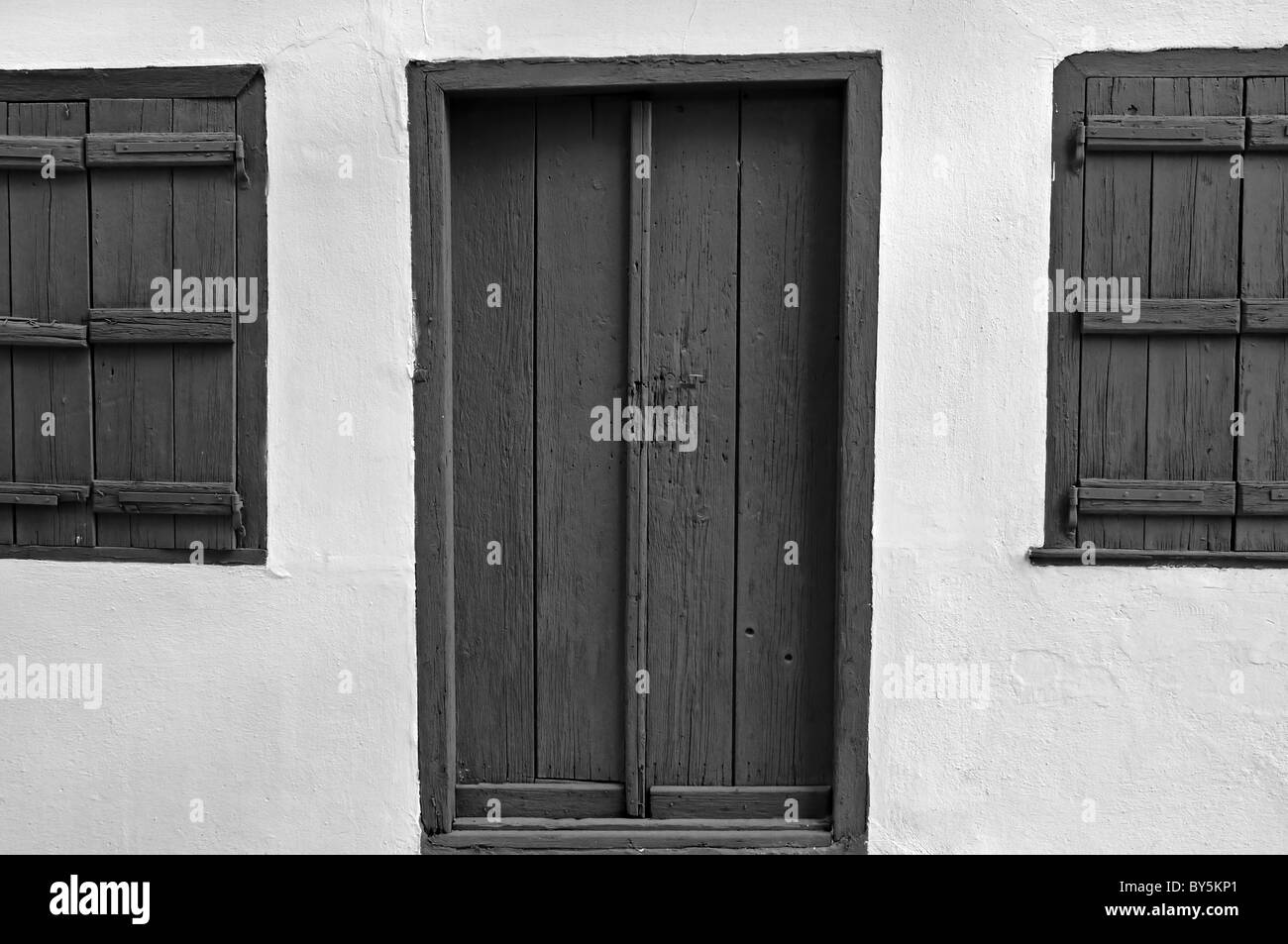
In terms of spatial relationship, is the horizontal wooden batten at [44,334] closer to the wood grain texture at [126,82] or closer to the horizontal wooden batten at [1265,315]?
the wood grain texture at [126,82]

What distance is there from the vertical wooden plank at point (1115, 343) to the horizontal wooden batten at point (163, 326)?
2430 mm

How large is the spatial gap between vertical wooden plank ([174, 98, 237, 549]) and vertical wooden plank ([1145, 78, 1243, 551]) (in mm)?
2681

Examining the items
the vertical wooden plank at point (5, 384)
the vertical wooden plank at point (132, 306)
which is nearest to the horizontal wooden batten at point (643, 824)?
the vertical wooden plank at point (132, 306)

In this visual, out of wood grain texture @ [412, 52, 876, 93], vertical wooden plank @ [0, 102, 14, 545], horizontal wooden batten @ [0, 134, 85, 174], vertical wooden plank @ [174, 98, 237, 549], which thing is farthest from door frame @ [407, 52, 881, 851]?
vertical wooden plank @ [0, 102, 14, 545]

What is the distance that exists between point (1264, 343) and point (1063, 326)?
0.57 metres

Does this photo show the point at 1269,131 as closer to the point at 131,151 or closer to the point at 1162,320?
the point at 1162,320

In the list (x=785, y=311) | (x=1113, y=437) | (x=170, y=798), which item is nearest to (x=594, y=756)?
(x=170, y=798)

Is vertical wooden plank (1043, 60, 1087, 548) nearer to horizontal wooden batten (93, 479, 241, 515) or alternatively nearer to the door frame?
the door frame

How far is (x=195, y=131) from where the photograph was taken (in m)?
2.42

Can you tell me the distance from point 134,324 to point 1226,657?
3309mm

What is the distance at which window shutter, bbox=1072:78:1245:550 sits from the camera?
2332 mm

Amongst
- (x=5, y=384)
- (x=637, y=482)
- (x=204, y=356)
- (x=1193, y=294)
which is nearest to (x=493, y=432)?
(x=637, y=482)

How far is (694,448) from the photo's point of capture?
251cm

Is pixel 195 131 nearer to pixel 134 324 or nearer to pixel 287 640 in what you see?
pixel 134 324
